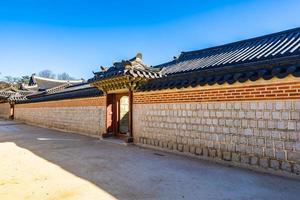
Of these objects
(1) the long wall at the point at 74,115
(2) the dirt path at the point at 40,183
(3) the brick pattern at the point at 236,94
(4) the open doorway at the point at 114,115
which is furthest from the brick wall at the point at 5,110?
(3) the brick pattern at the point at 236,94

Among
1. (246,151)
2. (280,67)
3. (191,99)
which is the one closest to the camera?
(280,67)

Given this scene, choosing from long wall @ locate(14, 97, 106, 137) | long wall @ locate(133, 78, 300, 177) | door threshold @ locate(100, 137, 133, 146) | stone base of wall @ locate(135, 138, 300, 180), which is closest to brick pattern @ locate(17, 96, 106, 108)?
long wall @ locate(14, 97, 106, 137)

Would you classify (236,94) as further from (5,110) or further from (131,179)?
(5,110)

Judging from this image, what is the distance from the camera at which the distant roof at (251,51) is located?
7258 mm

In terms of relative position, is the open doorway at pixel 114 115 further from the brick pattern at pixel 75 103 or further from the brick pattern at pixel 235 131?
the brick pattern at pixel 235 131

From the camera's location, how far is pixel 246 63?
714cm

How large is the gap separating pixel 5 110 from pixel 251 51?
29.4 metres

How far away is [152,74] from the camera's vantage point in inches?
376

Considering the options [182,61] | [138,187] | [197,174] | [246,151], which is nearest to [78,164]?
[138,187]

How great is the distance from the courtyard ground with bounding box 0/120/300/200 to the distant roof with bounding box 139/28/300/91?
2.20 m

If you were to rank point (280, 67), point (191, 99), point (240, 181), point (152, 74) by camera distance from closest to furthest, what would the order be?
point (240, 181), point (280, 67), point (191, 99), point (152, 74)

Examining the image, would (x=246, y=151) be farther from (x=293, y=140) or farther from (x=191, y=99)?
(x=191, y=99)

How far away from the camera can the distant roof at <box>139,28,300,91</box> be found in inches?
218

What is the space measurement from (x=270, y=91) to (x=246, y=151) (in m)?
1.53
